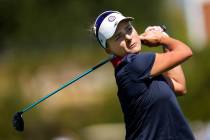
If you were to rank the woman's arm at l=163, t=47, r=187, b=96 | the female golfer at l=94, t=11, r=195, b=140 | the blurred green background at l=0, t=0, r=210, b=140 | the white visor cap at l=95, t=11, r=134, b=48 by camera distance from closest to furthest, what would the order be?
1. the female golfer at l=94, t=11, r=195, b=140
2. the white visor cap at l=95, t=11, r=134, b=48
3. the woman's arm at l=163, t=47, r=187, b=96
4. the blurred green background at l=0, t=0, r=210, b=140

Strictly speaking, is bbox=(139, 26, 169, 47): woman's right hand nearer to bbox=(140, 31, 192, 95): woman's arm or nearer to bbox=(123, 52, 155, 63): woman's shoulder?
bbox=(140, 31, 192, 95): woman's arm

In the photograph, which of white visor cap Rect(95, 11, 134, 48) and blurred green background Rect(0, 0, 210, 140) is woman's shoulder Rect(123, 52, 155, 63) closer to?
white visor cap Rect(95, 11, 134, 48)

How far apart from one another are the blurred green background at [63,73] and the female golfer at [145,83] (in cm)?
853

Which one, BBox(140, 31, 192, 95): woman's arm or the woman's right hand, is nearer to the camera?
BBox(140, 31, 192, 95): woman's arm

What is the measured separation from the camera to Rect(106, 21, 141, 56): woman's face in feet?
17.3

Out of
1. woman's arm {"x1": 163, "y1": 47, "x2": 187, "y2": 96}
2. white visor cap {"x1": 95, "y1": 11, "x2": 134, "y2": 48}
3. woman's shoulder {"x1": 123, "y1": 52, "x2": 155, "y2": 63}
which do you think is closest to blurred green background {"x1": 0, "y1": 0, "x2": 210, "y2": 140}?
woman's arm {"x1": 163, "y1": 47, "x2": 187, "y2": 96}

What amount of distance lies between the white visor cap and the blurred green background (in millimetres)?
8436

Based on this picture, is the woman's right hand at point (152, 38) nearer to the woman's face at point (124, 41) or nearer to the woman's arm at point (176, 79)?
the woman's face at point (124, 41)

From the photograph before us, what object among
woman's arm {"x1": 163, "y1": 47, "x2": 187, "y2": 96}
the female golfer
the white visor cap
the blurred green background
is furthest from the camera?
the blurred green background

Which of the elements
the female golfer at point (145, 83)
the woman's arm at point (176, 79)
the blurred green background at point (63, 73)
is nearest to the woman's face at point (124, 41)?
the female golfer at point (145, 83)

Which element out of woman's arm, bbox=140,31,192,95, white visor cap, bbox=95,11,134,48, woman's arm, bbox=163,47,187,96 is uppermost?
white visor cap, bbox=95,11,134,48

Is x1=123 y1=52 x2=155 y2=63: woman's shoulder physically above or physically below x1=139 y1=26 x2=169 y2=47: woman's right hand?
below

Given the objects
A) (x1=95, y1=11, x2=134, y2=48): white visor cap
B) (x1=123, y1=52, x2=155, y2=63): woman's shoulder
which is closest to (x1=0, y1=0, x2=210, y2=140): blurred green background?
(x1=95, y1=11, x2=134, y2=48): white visor cap

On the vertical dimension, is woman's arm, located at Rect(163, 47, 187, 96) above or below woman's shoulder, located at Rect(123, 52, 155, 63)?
below
